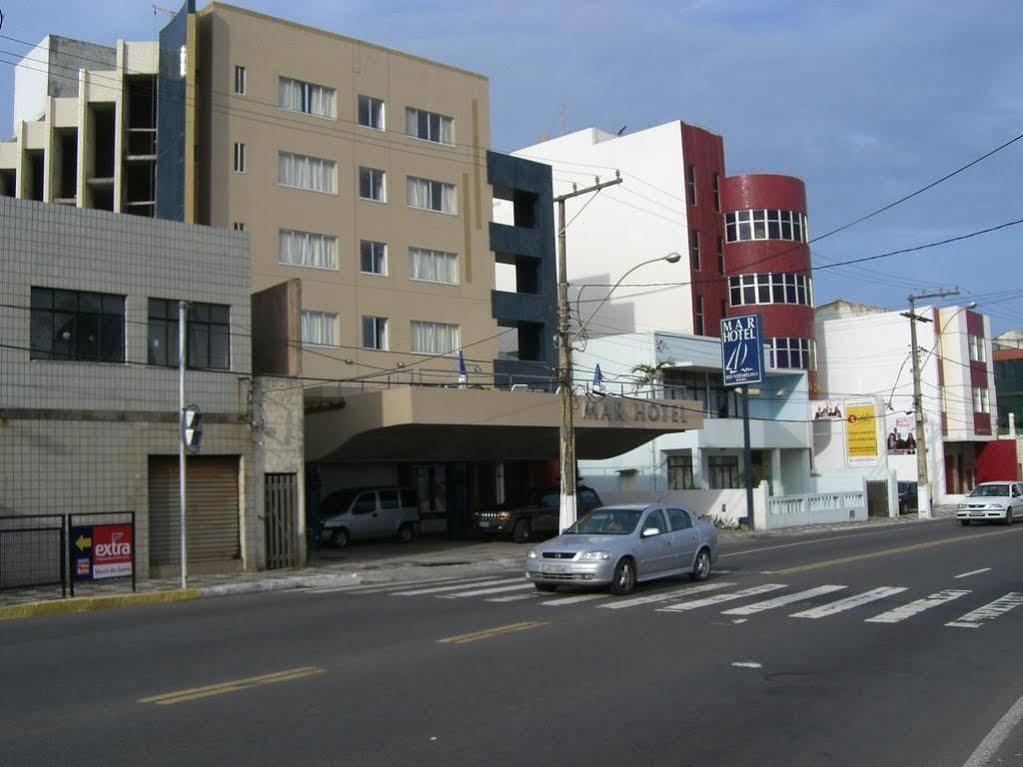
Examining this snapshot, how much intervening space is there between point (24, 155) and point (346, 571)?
91.5 feet

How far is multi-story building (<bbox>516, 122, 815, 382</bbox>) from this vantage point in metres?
55.6

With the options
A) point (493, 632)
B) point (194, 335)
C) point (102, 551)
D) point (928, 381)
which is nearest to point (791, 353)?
point (928, 381)

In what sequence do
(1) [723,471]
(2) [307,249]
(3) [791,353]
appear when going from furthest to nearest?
(3) [791,353] → (1) [723,471] → (2) [307,249]

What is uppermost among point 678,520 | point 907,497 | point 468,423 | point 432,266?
point 432,266

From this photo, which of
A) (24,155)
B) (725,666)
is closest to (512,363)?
(24,155)

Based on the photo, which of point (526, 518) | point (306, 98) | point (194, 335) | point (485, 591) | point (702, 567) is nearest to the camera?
point (485, 591)

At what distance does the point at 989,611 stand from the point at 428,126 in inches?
1228

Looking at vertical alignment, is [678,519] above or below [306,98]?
below

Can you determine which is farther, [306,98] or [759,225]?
[759,225]

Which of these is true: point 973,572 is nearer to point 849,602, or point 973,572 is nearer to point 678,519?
point 849,602

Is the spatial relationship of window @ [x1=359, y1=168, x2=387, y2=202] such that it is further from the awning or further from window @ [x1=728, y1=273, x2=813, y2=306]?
window @ [x1=728, y1=273, x2=813, y2=306]

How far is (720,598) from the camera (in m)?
16.0

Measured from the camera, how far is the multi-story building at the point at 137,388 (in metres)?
20.7

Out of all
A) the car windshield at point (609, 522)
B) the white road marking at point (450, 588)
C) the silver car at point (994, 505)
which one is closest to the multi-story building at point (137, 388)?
the white road marking at point (450, 588)
